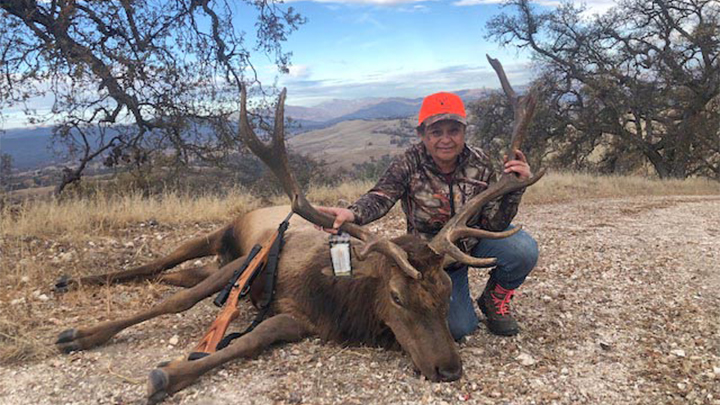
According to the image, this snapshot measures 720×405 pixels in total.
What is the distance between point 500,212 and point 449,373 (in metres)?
1.45

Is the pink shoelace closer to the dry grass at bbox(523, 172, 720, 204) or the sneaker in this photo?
the sneaker

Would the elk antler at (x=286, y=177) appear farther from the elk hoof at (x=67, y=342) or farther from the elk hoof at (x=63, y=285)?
the elk hoof at (x=63, y=285)

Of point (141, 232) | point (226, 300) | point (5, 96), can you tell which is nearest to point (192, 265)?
point (141, 232)

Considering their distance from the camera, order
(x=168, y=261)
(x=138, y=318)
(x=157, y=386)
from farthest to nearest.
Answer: (x=168, y=261) < (x=138, y=318) < (x=157, y=386)

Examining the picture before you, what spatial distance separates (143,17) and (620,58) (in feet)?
54.4

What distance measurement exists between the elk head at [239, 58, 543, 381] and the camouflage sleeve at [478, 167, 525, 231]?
248 millimetres

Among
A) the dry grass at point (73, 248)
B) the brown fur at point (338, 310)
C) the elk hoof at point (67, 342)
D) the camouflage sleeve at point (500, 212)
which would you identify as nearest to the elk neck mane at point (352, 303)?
the brown fur at point (338, 310)

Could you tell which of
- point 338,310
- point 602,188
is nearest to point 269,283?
point 338,310

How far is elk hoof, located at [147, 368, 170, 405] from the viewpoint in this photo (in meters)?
2.94

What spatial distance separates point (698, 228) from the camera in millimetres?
7703

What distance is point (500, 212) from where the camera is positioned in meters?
4.07

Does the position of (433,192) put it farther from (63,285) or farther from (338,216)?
(63,285)

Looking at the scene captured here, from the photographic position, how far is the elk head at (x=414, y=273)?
10.4 ft

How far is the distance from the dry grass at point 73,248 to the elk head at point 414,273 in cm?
69
